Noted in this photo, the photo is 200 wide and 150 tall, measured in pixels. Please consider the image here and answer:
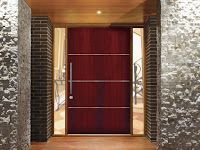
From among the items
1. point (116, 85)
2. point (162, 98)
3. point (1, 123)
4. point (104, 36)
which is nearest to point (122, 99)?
point (116, 85)

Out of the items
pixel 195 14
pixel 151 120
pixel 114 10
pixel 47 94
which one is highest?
pixel 114 10

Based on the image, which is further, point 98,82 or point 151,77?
point 98,82

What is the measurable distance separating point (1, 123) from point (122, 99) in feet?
11.9

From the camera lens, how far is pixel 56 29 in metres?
6.89

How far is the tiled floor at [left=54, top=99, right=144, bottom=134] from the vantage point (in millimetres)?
6859

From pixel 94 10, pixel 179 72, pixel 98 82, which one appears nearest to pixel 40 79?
pixel 98 82

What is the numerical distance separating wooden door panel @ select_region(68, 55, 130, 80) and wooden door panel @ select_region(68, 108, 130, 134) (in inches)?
26.1

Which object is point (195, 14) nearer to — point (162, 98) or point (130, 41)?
point (162, 98)

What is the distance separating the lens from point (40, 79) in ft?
20.5

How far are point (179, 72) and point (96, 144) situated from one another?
8.37ft

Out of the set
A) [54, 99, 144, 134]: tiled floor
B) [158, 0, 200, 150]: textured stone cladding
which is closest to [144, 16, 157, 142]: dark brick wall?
[54, 99, 144, 134]: tiled floor

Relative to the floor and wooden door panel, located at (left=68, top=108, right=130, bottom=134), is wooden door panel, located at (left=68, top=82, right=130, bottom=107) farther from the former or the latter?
the floor

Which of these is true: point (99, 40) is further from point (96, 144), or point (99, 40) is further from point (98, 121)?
point (96, 144)

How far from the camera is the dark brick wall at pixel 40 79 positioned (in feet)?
20.2
